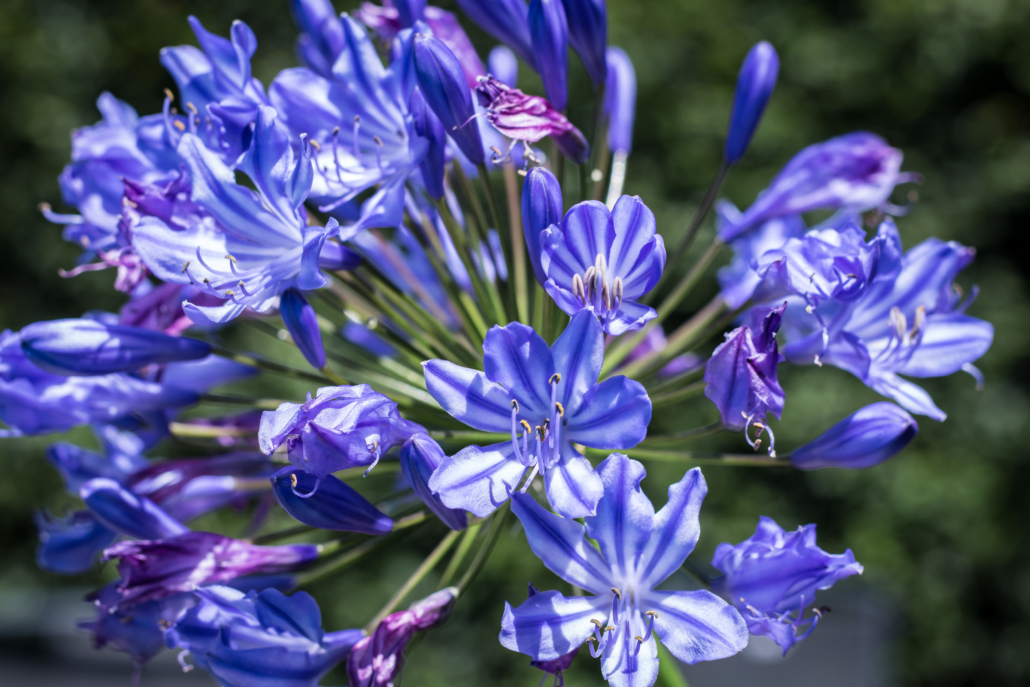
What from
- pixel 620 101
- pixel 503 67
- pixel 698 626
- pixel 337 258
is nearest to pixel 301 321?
pixel 337 258

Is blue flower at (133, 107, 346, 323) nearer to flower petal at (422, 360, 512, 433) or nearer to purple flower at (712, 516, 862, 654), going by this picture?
flower petal at (422, 360, 512, 433)

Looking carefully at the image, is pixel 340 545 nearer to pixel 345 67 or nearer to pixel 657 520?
pixel 657 520

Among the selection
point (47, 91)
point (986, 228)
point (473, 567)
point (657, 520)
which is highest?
point (657, 520)

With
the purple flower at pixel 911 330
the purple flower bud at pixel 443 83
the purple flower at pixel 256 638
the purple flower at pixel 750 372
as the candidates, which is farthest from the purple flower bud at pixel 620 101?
the purple flower at pixel 256 638

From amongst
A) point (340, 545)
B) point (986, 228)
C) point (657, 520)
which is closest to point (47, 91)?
point (340, 545)

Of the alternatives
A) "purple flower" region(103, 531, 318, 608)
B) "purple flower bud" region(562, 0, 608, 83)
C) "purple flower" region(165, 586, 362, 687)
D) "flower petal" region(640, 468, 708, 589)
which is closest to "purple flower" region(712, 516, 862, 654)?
"flower petal" region(640, 468, 708, 589)
